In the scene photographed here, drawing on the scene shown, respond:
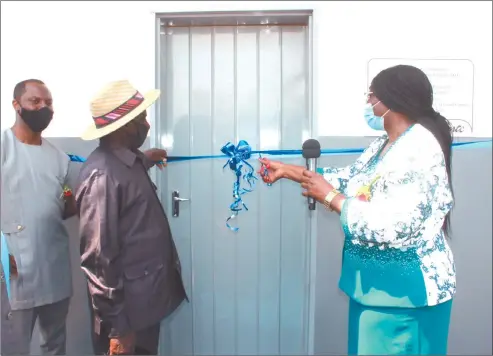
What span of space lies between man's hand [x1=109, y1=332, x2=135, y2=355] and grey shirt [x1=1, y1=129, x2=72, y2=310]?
0.63 meters

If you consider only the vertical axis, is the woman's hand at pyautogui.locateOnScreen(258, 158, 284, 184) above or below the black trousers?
above

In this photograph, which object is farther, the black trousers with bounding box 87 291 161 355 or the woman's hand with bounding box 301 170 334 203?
the black trousers with bounding box 87 291 161 355

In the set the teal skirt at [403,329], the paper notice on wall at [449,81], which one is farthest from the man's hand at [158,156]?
the teal skirt at [403,329]

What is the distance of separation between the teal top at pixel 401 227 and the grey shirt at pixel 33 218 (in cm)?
165

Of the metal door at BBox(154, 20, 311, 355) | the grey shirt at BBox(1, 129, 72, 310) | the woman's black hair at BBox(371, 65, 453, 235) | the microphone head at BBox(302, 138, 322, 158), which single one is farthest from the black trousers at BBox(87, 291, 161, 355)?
the woman's black hair at BBox(371, 65, 453, 235)

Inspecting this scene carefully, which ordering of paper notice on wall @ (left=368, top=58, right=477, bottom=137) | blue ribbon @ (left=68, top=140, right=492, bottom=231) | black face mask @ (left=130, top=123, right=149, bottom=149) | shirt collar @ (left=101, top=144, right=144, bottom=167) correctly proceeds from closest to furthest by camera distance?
1. shirt collar @ (left=101, top=144, right=144, bottom=167)
2. black face mask @ (left=130, top=123, right=149, bottom=149)
3. blue ribbon @ (left=68, top=140, right=492, bottom=231)
4. paper notice on wall @ (left=368, top=58, right=477, bottom=137)

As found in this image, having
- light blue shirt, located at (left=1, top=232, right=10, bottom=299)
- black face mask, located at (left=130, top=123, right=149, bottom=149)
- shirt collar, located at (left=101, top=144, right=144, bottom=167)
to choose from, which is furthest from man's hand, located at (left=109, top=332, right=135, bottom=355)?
Result: black face mask, located at (left=130, top=123, right=149, bottom=149)

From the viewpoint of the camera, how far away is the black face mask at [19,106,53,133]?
2566mm

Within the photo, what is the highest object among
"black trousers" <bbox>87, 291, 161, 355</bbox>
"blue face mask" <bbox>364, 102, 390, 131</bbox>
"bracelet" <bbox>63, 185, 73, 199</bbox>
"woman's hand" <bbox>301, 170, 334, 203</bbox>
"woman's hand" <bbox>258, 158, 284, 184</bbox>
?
"blue face mask" <bbox>364, 102, 390, 131</bbox>

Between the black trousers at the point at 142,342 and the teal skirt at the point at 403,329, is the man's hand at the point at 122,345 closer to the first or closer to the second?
the black trousers at the point at 142,342

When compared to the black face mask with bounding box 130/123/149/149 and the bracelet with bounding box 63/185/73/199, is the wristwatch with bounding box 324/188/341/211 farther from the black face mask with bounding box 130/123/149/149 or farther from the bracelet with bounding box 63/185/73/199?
the bracelet with bounding box 63/185/73/199

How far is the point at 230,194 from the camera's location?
304 cm

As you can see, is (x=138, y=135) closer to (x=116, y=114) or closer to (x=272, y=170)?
(x=116, y=114)

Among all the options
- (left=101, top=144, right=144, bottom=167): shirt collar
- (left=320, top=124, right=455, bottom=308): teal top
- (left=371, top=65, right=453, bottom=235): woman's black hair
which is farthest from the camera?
(left=101, top=144, right=144, bottom=167): shirt collar
